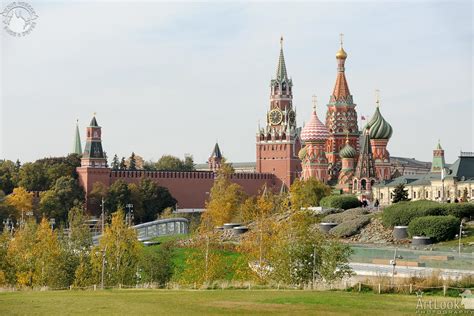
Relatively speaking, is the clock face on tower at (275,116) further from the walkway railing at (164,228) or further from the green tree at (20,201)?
the walkway railing at (164,228)

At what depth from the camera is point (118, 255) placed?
40.7 meters

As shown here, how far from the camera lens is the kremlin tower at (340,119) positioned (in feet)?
365

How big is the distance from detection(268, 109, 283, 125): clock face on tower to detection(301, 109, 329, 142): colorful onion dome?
2044cm

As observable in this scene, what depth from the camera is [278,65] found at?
5079 inches

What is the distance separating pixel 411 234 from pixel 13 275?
70.4 feet

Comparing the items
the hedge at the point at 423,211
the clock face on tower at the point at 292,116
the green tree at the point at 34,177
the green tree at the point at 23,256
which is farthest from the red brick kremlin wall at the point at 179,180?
the green tree at the point at 23,256

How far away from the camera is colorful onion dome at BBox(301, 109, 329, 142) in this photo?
347ft

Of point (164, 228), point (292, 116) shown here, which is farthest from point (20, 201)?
point (292, 116)

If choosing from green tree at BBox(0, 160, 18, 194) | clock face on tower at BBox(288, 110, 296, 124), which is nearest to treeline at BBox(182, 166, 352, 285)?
green tree at BBox(0, 160, 18, 194)

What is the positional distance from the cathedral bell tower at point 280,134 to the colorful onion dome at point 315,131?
18.0 metres

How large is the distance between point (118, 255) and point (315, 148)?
67457 mm

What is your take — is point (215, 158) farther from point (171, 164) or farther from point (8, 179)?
point (8, 179)
